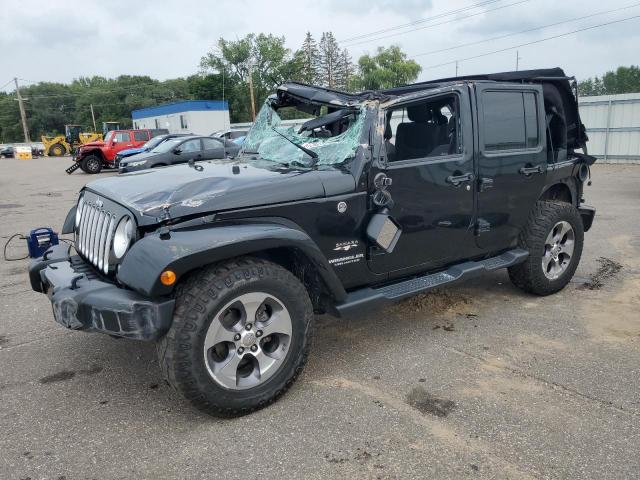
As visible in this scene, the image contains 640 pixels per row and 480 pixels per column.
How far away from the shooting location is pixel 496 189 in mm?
4250

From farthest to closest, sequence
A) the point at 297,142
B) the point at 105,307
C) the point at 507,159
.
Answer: the point at 507,159
the point at 297,142
the point at 105,307

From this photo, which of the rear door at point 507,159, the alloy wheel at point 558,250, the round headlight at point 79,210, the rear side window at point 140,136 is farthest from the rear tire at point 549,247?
the rear side window at point 140,136

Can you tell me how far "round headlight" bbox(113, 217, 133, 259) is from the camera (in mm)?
2951

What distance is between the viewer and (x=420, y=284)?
385 cm

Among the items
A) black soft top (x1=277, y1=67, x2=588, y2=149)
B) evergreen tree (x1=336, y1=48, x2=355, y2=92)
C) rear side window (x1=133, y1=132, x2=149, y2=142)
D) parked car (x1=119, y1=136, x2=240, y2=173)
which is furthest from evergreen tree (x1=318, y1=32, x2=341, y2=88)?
black soft top (x1=277, y1=67, x2=588, y2=149)

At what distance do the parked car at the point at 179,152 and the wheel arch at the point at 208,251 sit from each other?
12576 mm

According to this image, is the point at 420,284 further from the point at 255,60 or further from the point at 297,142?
the point at 255,60

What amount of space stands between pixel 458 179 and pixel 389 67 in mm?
76868

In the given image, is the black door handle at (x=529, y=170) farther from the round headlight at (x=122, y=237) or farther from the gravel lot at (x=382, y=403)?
the round headlight at (x=122, y=237)

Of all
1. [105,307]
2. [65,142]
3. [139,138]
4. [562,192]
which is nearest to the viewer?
[105,307]

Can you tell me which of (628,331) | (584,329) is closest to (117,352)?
(584,329)

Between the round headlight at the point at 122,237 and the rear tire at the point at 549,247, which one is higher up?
the round headlight at the point at 122,237

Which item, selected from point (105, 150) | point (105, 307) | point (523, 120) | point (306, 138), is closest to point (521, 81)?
point (523, 120)

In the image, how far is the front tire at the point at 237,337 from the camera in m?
2.73
